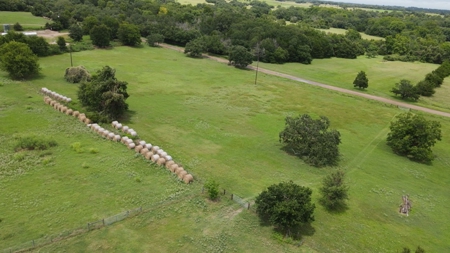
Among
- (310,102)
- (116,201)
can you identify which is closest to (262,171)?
(116,201)

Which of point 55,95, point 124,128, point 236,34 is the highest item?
point 236,34

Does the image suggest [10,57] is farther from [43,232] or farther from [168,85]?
[43,232]

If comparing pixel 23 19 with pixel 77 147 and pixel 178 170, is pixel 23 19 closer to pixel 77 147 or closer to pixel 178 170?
pixel 77 147

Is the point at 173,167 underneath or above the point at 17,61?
underneath

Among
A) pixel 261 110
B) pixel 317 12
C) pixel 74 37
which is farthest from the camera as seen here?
pixel 317 12

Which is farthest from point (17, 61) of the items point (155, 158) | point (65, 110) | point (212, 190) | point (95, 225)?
point (212, 190)

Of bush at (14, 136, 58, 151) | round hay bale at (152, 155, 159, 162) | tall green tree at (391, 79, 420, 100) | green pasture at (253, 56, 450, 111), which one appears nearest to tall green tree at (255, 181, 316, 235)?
round hay bale at (152, 155, 159, 162)

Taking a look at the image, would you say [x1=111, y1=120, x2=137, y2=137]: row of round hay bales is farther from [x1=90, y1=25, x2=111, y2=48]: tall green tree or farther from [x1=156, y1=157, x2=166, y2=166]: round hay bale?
[x1=90, y1=25, x2=111, y2=48]: tall green tree
